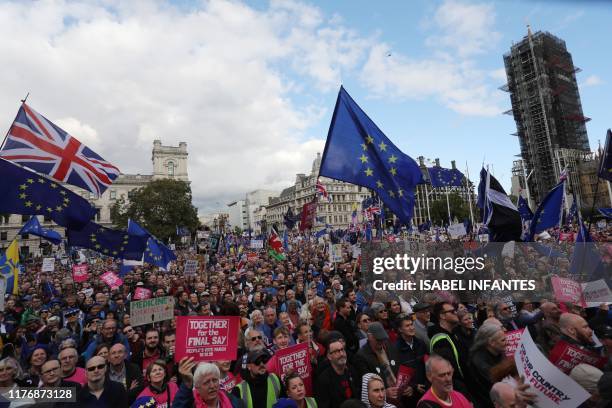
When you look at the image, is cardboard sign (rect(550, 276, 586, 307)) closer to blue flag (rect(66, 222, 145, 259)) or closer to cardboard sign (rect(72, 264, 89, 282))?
blue flag (rect(66, 222, 145, 259))

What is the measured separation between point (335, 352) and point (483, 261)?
8.71 m

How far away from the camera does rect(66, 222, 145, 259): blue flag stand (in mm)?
9034

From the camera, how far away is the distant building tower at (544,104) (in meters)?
58.5

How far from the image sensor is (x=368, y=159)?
7.32m

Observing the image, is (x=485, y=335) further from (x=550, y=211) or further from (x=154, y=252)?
(x=154, y=252)

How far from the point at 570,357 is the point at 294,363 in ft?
9.03

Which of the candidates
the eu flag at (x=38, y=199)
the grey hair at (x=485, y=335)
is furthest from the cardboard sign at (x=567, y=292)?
the eu flag at (x=38, y=199)

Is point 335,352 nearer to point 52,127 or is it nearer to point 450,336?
point 450,336

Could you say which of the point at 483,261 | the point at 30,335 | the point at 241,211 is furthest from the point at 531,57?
the point at 241,211

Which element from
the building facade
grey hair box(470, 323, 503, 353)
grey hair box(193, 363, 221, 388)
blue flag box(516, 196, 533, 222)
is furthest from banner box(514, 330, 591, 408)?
the building facade

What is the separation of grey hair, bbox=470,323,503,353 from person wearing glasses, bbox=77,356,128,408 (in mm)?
3849

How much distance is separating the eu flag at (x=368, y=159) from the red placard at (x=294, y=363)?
3.47 m

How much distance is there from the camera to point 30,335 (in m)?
7.38

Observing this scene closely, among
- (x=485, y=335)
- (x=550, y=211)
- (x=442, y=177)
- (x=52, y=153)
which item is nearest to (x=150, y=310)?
(x=52, y=153)
